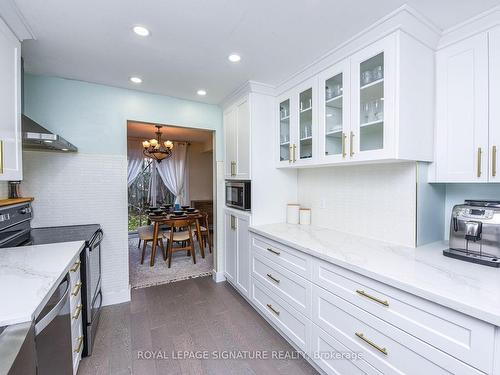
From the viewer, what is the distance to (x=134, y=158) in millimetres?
5746

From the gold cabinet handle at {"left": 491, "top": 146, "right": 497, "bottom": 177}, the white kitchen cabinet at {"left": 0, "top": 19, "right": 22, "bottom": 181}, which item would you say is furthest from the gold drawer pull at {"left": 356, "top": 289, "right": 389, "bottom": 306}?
the white kitchen cabinet at {"left": 0, "top": 19, "right": 22, "bottom": 181}

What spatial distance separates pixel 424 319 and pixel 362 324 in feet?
1.17

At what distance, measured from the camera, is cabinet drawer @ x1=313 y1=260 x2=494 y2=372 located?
0.91 meters

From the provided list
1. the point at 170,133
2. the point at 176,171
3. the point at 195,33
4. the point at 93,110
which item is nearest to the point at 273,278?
the point at 195,33

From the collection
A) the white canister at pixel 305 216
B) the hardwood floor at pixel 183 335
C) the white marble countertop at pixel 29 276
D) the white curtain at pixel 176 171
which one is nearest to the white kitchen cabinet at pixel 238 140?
the white canister at pixel 305 216

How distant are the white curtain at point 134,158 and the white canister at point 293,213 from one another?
444 centimetres

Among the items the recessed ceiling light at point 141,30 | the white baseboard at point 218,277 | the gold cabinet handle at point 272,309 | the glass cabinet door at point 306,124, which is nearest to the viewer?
the recessed ceiling light at point 141,30

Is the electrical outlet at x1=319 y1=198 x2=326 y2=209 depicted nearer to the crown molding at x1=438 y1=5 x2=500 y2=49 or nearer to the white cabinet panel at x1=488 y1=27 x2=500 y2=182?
the white cabinet panel at x1=488 y1=27 x2=500 y2=182

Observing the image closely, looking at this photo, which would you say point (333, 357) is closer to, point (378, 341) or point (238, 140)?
point (378, 341)

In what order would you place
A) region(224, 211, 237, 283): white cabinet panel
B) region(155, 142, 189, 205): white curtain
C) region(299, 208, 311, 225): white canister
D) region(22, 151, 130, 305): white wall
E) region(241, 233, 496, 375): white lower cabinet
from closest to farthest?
region(241, 233, 496, 375): white lower cabinet < region(22, 151, 130, 305): white wall < region(299, 208, 311, 225): white canister < region(224, 211, 237, 283): white cabinet panel < region(155, 142, 189, 205): white curtain

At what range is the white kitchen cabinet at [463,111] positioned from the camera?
4.79ft

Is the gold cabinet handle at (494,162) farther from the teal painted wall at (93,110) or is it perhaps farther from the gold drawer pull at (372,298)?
the teal painted wall at (93,110)

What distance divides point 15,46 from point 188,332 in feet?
8.07

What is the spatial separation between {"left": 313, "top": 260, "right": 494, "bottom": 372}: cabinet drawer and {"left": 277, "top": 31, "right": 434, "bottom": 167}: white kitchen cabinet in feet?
2.66
